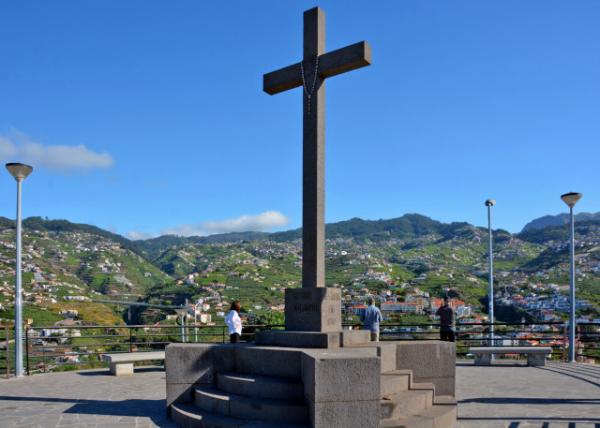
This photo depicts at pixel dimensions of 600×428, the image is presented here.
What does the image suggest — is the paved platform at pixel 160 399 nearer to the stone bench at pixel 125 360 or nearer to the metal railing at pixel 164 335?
the stone bench at pixel 125 360

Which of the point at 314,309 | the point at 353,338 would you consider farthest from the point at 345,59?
the point at 353,338

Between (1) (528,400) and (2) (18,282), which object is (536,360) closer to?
(1) (528,400)

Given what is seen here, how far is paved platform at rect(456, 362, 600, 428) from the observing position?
7.20 m

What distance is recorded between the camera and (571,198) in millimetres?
14617

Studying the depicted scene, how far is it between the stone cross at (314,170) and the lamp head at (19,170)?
21.4 feet

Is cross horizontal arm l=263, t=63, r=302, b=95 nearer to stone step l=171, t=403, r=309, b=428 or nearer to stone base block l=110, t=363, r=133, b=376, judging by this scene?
stone step l=171, t=403, r=309, b=428

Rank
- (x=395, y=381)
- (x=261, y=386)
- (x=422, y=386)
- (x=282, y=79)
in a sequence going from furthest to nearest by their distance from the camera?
1. (x=282, y=79)
2. (x=422, y=386)
3. (x=395, y=381)
4. (x=261, y=386)

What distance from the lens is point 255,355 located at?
24.8 ft

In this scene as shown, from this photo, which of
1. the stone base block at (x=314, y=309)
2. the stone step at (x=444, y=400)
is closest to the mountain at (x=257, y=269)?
the stone base block at (x=314, y=309)

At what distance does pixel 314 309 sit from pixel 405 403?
6.50ft

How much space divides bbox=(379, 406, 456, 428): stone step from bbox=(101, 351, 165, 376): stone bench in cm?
721

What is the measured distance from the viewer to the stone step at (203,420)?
6230 mm

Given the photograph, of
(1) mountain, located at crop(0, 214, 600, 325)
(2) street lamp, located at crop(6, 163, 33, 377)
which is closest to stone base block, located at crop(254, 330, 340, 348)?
(2) street lamp, located at crop(6, 163, 33, 377)

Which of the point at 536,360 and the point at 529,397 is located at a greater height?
the point at 529,397
